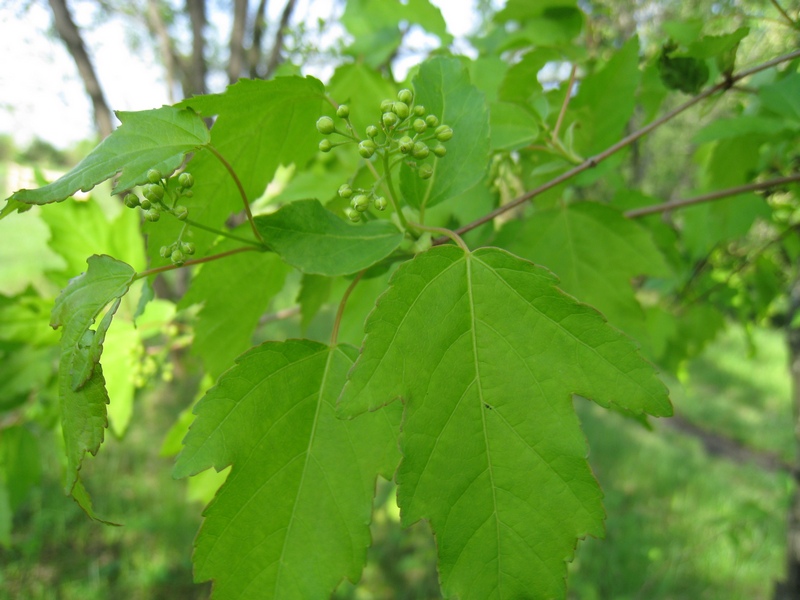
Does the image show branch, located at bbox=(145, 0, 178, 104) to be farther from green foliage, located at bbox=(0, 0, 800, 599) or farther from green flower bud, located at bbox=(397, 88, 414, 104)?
green flower bud, located at bbox=(397, 88, 414, 104)

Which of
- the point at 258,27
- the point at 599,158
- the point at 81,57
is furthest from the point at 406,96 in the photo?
the point at 258,27

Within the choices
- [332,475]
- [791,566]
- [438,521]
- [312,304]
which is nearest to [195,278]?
[312,304]

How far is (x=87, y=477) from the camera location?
4.31 meters

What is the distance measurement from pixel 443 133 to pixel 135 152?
0.42m

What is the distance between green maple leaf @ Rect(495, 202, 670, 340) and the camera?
110cm

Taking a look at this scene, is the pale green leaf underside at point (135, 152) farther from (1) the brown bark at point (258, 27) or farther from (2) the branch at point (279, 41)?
(1) the brown bark at point (258, 27)

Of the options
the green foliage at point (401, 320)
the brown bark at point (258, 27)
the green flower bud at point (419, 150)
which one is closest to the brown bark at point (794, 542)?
the green foliage at point (401, 320)

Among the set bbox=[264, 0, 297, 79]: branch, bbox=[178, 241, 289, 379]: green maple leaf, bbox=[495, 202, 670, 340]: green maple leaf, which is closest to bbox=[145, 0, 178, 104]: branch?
bbox=[264, 0, 297, 79]: branch

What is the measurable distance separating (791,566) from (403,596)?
2.26 meters

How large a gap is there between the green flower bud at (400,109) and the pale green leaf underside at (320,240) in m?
0.17

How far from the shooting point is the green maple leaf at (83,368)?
608mm

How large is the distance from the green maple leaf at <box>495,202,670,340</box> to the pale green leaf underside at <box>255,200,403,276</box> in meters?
0.40

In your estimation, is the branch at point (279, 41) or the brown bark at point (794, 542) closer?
the brown bark at point (794, 542)

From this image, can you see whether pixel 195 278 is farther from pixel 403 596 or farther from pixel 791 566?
pixel 403 596
